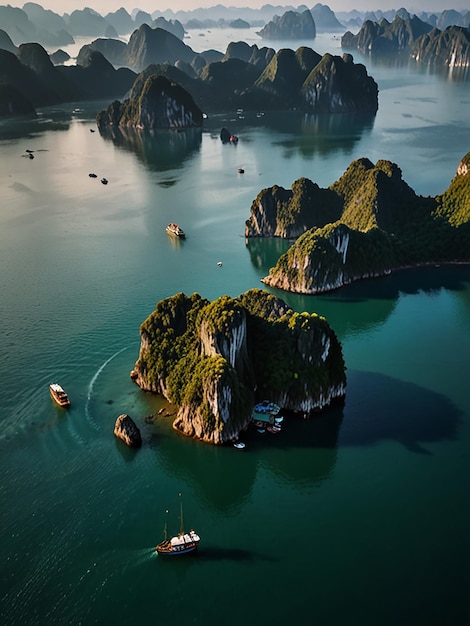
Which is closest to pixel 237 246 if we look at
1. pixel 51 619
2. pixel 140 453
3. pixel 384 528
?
pixel 140 453

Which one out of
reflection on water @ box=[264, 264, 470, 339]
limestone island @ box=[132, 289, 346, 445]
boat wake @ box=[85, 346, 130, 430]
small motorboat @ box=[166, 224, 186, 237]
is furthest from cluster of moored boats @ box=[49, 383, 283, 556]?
small motorboat @ box=[166, 224, 186, 237]

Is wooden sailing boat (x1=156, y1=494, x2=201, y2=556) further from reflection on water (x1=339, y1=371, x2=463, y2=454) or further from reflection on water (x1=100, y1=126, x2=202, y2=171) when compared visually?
reflection on water (x1=100, y1=126, x2=202, y2=171)

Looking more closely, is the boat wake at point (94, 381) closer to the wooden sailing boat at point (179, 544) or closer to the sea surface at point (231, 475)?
the sea surface at point (231, 475)

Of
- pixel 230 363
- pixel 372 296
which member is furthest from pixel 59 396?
pixel 372 296

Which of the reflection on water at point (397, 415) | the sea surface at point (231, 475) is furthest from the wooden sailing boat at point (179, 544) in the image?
the reflection on water at point (397, 415)

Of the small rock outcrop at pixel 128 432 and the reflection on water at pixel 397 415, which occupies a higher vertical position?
the small rock outcrop at pixel 128 432

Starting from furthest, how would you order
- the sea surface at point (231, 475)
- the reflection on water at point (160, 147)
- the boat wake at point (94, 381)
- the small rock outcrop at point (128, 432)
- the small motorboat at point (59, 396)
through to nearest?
1. the reflection on water at point (160, 147)
2. the small motorboat at point (59, 396)
3. the boat wake at point (94, 381)
4. the small rock outcrop at point (128, 432)
5. the sea surface at point (231, 475)

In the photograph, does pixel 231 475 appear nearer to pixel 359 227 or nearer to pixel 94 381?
pixel 94 381
